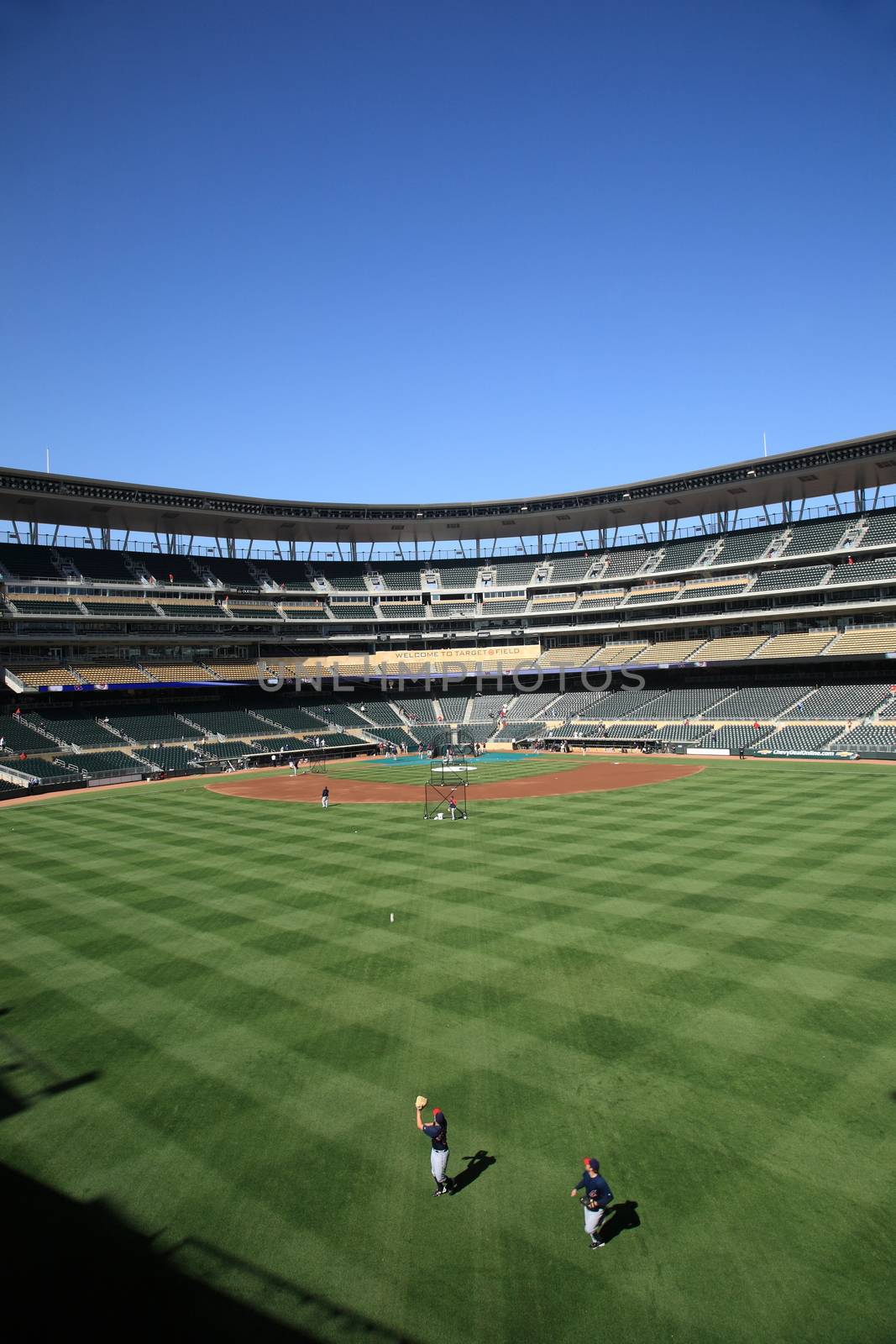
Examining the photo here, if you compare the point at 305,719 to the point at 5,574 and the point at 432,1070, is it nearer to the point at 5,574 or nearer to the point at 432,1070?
the point at 5,574

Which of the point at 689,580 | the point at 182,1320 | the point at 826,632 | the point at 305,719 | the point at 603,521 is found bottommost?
the point at 182,1320

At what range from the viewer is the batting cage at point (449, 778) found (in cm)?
3616

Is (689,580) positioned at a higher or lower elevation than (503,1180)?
higher

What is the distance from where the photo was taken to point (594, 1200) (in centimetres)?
831

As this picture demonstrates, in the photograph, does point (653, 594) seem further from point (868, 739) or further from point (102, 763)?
point (102, 763)

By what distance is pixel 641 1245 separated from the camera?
8.41 meters

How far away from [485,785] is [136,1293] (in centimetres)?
3840

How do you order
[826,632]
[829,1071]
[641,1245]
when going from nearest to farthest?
1. [641,1245]
2. [829,1071]
3. [826,632]

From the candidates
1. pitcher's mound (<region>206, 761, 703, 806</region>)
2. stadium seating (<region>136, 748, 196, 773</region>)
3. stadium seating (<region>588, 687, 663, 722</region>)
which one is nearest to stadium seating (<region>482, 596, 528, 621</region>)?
stadium seating (<region>588, 687, 663, 722</region>)

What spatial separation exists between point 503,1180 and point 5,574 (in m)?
69.8

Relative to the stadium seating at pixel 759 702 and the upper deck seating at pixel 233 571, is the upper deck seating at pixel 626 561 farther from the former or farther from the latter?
the upper deck seating at pixel 233 571

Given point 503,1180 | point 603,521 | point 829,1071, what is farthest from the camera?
point 603,521

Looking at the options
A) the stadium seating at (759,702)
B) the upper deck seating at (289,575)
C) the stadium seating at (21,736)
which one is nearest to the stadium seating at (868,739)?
the stadium seating at (759,702)

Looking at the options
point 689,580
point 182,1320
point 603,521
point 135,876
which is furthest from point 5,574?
point 182,1320
